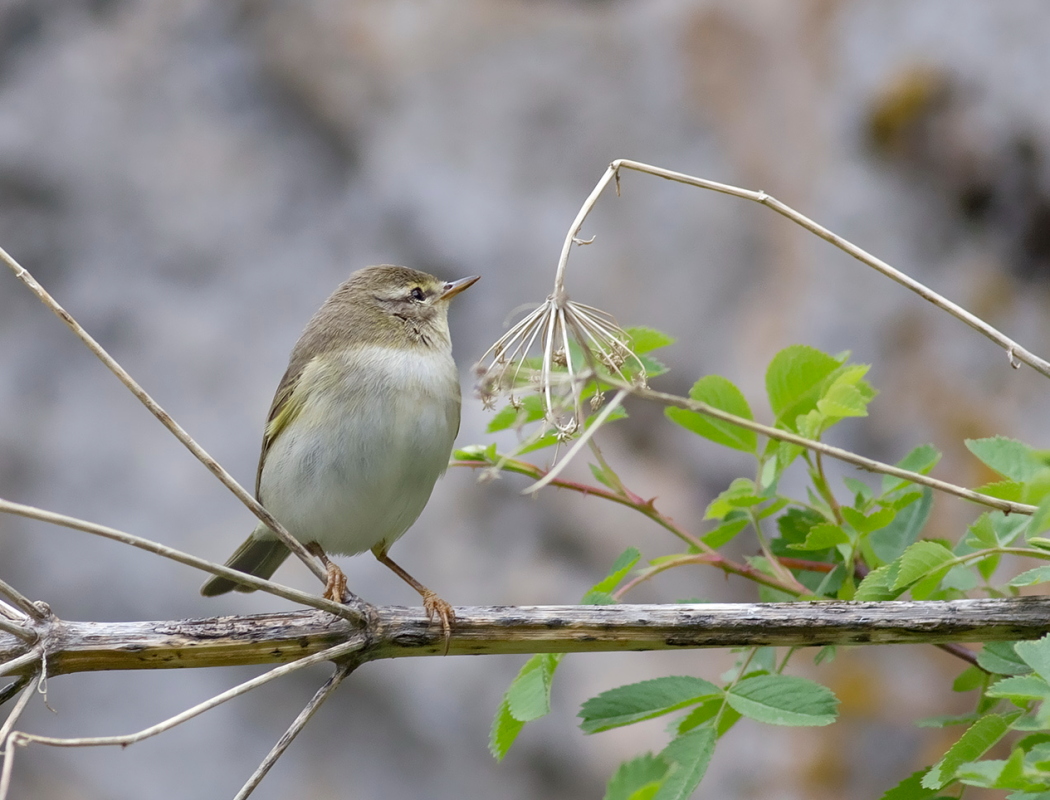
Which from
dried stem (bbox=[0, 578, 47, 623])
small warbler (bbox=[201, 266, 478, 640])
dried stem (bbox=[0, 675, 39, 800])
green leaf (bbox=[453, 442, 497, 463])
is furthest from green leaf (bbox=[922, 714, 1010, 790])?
small warbler (bbox=[201, 266, 478, 640])

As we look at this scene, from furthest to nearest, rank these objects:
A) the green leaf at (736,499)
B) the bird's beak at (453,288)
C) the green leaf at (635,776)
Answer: the bird's beak at (453,288) < the green leaf at (736,499) < the green leaf at (635,776)

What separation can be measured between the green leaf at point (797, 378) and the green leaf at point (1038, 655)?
29.1 inches

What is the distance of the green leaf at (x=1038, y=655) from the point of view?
136 cm

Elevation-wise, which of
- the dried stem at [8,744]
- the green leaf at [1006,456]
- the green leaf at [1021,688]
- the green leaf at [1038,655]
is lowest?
the green leaf at [1021,688]

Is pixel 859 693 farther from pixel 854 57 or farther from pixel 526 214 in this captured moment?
pixel 854 57

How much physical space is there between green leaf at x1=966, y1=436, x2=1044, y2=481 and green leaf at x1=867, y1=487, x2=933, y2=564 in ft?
0.85

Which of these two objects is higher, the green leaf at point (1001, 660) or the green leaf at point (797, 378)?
the green leaf at point (797, 378)

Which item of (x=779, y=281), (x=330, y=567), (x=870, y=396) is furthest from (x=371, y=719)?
(x=870, y=396)

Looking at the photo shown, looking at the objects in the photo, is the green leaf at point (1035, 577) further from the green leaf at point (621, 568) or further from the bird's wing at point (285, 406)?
the bird's wing at point (285, 406)

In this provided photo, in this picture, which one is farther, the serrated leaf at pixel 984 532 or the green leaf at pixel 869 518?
the green leaf at pixel 869 518

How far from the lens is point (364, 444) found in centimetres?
302

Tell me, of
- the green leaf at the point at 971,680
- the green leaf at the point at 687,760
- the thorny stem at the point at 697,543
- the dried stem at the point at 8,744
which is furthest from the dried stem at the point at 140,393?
the green leaf at the point at 971,680

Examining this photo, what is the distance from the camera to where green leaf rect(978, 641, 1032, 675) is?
5.62 ft

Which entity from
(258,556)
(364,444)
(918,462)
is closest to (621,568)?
(918,462)
